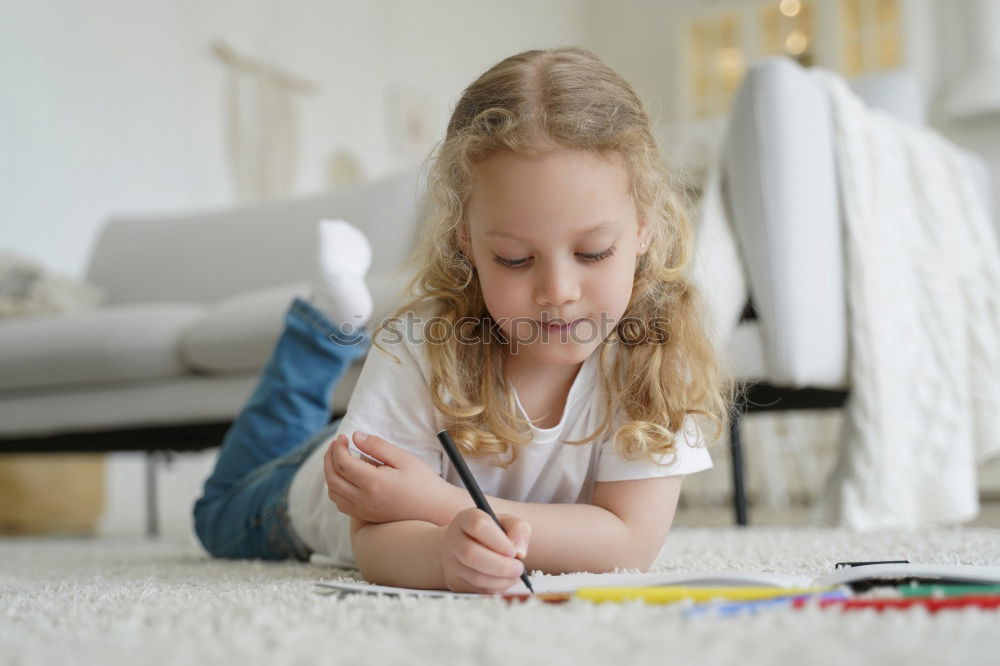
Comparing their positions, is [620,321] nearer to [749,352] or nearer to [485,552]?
[485,552]

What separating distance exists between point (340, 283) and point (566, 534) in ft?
1.72

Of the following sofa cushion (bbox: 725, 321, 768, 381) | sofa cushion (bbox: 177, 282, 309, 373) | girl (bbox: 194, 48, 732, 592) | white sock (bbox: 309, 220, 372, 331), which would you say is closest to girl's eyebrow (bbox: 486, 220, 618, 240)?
girl (bbox: 194, 48, 732, 592)

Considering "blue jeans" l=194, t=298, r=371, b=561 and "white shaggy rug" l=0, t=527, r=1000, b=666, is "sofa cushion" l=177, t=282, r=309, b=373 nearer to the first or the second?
"blue jeans" l=194, t=298, r=371, b=561

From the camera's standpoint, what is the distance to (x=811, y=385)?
1.68m

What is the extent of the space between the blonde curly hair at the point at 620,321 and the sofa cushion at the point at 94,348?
125 centimetres

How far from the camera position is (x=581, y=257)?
0.84 m

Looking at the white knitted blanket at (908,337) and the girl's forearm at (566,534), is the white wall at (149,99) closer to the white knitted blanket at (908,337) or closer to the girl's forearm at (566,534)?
the white knitted blanket at (908,337)

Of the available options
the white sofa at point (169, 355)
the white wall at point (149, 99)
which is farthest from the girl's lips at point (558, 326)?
the white wall at point (149, 99)

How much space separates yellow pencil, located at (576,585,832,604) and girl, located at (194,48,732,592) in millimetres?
133

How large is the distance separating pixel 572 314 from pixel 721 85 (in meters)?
5.08

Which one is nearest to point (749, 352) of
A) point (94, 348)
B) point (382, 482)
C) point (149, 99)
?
point (382, 482)

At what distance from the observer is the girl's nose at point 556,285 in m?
0.81

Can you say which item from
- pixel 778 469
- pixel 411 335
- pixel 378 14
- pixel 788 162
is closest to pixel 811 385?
pixel 788 162

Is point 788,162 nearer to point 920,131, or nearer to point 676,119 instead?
point 920,131
